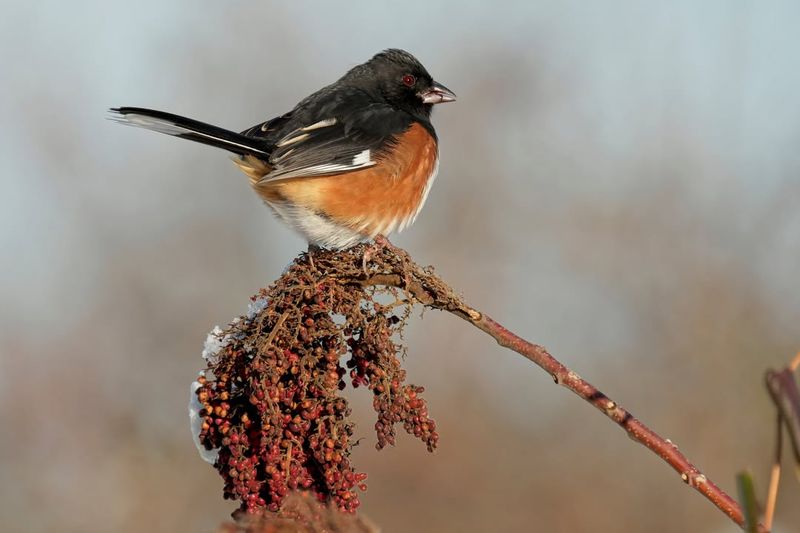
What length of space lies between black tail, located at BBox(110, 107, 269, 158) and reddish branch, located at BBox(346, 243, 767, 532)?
1.06m

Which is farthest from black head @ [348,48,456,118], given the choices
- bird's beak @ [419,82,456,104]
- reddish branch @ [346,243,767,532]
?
reddish branch @ [346,243,767,532]

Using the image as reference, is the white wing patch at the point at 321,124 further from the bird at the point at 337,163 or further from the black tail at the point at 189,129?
the black tail at the point at 189,129

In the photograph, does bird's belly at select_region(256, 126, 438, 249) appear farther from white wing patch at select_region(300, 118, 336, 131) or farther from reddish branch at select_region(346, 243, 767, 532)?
reddish branch at select_region(346, 243, 767, 532)

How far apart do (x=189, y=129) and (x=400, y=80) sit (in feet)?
4.42

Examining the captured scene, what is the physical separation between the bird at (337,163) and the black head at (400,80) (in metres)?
0.16

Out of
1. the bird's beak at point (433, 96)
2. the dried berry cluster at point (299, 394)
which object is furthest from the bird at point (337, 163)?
the dried berry cluster at point (299, 394)

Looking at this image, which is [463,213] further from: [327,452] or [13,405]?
[327,452]

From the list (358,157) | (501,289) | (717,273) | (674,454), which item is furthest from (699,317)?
(674,454)

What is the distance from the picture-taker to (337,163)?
3570 millimetres

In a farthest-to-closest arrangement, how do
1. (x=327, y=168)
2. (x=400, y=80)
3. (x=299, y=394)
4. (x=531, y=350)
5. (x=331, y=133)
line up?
(x=400, y=80) < (x=331, y=133) < (x=327, y=168) < (x=299, y=394) < (x=531, y=350)

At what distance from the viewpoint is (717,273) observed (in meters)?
5.95

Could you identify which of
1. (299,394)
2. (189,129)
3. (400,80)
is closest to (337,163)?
(189,129)

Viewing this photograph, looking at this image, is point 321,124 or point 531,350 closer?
point 531,350

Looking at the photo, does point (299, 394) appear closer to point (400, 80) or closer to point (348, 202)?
point (348, 202)
